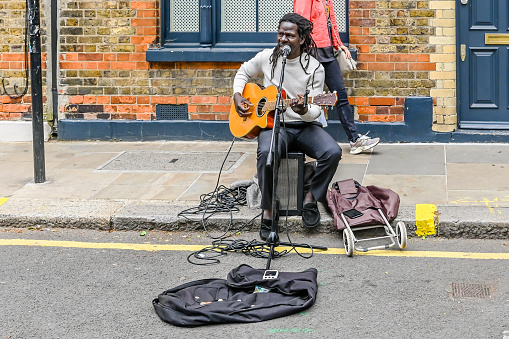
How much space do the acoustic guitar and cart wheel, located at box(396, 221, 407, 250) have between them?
129cm

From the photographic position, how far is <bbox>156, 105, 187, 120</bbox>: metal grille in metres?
9.52

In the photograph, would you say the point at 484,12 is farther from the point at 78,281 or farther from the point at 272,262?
the point at 78,281

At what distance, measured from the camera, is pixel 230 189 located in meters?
6.88

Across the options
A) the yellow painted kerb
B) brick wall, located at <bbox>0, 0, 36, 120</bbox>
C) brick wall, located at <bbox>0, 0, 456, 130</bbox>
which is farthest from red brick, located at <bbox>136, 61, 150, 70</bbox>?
the yellow painted kerb

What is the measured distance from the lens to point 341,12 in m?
9.27

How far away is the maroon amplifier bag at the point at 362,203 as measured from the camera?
5.83m

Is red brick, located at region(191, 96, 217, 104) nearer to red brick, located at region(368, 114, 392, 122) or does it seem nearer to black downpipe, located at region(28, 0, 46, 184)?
red brick, located at region(368, 114, 392, 122)

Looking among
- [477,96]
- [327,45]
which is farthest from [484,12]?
[327,45]

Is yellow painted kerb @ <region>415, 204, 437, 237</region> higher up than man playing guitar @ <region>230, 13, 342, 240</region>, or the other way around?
man playing guitar @ <region>230, 13, 342, 240</region>

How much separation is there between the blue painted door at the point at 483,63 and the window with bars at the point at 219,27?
4.77ft

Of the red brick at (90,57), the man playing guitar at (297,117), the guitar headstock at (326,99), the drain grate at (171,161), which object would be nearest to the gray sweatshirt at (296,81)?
the man playing guitar at (297,117)

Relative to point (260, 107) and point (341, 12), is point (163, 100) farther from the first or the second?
point (260, 107)

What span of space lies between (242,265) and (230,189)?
192cm

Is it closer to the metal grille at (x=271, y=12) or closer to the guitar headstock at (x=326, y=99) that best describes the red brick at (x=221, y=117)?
the metal grille at (x=271, y=12)
